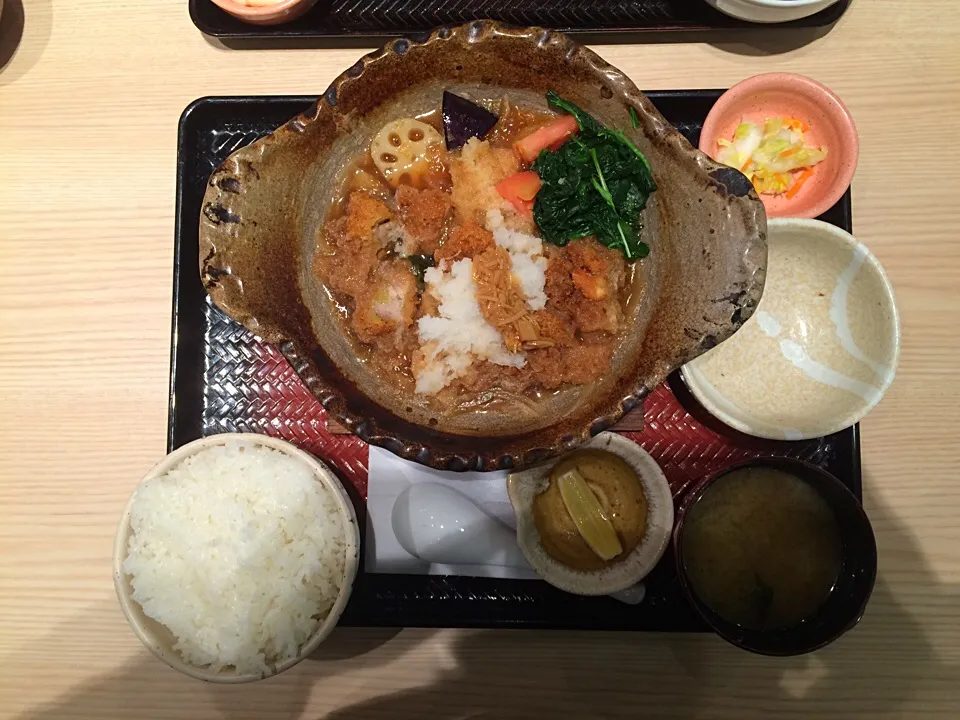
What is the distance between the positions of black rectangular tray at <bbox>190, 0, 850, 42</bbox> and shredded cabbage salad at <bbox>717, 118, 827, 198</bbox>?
42 centimetres

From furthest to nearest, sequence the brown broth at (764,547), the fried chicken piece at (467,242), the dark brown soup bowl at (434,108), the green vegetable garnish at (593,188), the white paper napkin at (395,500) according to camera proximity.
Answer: the white paper napkin at (395,500)
the brown broth at (764,547)
the fried chicken piece at (467,242)
the green vegetable garnish at (593,188)
the dark brown soup bowl at (434,108)

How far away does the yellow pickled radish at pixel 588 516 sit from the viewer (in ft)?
6.19

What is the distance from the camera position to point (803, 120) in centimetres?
214

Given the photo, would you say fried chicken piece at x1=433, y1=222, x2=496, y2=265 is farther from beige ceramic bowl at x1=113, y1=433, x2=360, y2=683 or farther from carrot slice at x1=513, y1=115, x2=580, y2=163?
beige ceramic bowl at x1=113, y1=433, x2=360, y2=683

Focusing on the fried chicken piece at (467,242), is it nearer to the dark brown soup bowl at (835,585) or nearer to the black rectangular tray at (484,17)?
the black rectangular tray at (484,17)

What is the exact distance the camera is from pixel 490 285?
1.78m

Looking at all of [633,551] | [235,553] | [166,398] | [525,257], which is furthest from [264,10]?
[633,551]

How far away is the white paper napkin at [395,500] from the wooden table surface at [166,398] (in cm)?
28

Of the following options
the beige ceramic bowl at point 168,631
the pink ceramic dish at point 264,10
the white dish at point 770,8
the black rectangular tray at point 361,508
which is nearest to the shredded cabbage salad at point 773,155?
the black rectangular tray at point 361,508

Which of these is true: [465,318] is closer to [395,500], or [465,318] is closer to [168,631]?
[395,500]

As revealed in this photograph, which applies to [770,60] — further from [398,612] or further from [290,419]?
[398,612]

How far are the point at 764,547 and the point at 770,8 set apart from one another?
5.96ft

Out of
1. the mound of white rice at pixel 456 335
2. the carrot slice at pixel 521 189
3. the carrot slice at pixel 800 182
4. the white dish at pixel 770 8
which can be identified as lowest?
the mound of white rice at pixel 456 335

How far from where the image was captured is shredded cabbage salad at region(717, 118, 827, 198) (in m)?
2.07
